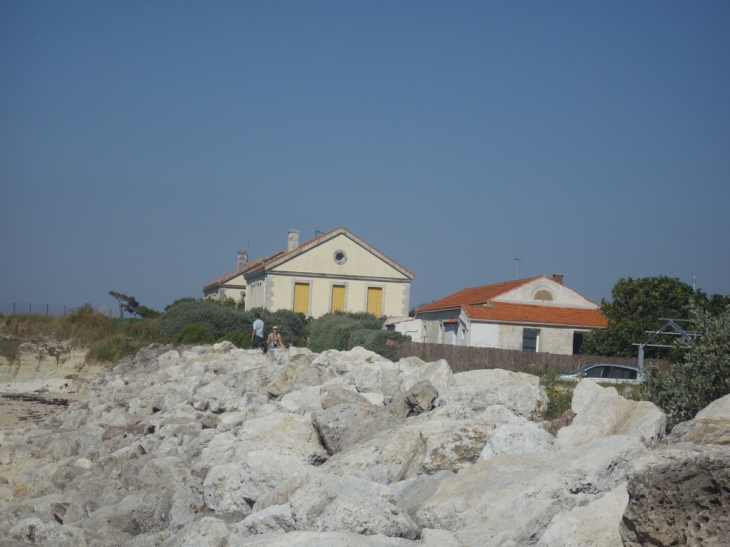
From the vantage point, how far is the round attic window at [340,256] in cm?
3934

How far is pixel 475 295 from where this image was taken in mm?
30516

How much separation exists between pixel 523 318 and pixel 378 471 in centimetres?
1963

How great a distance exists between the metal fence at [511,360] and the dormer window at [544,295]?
9.30 m

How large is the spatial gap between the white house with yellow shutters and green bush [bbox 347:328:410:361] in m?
16.6

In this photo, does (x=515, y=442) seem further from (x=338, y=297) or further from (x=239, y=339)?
(x=338, y=297)

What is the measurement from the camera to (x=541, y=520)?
4.92 m

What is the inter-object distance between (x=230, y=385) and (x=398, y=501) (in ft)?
33.6

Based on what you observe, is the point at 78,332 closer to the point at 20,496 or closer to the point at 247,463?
the point at 20,496

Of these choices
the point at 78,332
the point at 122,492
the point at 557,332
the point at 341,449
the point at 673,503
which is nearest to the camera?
the point at 673,503

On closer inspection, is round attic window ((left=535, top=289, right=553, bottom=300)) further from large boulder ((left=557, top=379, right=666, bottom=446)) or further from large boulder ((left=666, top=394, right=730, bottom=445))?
large boulder ((left=666, top=394, right=730, bottom=445))

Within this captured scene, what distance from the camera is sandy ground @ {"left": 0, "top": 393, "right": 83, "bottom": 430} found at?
1889 centimetres

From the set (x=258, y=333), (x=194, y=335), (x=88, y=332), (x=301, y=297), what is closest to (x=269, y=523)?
(x=258, y=333)

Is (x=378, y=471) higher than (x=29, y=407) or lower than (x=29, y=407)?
higher

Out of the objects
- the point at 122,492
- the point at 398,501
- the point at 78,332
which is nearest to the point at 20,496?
the point at 122,492
